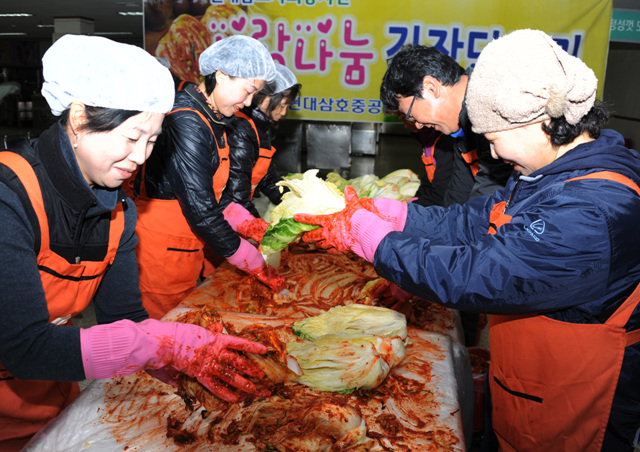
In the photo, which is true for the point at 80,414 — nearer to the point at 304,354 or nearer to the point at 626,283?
the point at 304,354

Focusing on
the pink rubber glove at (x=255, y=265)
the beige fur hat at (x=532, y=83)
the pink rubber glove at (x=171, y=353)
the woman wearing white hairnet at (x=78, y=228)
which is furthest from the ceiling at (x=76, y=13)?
the beige fur hat at (x=532, y=83)

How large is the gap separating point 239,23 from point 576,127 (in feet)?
18.6

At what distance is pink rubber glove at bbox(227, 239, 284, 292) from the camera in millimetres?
3092

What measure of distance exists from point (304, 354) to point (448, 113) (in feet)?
5.34

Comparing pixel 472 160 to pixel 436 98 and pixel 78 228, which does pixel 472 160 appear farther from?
pixel 78 228

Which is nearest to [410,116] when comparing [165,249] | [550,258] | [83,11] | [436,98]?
A: [436,98]

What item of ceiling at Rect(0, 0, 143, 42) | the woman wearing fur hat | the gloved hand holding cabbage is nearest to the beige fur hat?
the woman wearing fur hat

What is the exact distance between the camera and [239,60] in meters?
3.06

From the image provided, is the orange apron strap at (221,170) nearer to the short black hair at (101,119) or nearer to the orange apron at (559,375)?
the short black hair at (101,119)

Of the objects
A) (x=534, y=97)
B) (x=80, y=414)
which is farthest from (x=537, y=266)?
(x=80, y=414)

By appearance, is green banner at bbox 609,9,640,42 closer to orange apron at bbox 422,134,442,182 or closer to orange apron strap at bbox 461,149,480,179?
orange apron at bbox 422,134,442,182

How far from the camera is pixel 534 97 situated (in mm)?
1632

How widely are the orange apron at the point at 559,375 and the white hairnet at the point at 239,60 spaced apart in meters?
1.86

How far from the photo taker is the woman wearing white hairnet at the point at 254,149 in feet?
12.5
